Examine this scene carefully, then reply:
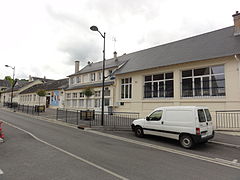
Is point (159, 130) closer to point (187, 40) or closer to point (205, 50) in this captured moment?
point (205, 50)

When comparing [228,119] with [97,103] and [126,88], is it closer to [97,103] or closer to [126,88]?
[126,88]

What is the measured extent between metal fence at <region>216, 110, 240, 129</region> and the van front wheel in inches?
209

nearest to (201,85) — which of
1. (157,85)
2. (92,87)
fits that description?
(157,85)

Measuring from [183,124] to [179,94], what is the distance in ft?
21.7

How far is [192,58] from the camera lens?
12.5 metres

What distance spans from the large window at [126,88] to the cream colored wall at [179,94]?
436 mm

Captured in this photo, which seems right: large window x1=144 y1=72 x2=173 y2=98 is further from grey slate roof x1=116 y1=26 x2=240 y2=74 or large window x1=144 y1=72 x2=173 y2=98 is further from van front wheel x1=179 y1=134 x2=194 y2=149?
van front wheel x1=179 y1=134 x2=194 y2=149

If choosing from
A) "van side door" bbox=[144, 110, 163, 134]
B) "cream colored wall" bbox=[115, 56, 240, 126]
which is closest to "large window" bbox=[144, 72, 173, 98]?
"cream colored wall" bbox=[115, 56, 240, 126]

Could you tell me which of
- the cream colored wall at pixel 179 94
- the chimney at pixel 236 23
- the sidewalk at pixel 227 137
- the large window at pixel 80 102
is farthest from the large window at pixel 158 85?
the large window at pixel 80 102

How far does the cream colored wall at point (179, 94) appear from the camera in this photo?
10648mm

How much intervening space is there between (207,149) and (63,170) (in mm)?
6225

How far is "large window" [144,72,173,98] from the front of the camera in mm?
14264

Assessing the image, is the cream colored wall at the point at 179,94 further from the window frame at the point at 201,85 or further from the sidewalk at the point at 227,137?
the sidewalk at the point at 227,137

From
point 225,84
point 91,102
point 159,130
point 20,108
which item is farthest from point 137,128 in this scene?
point 20,108
